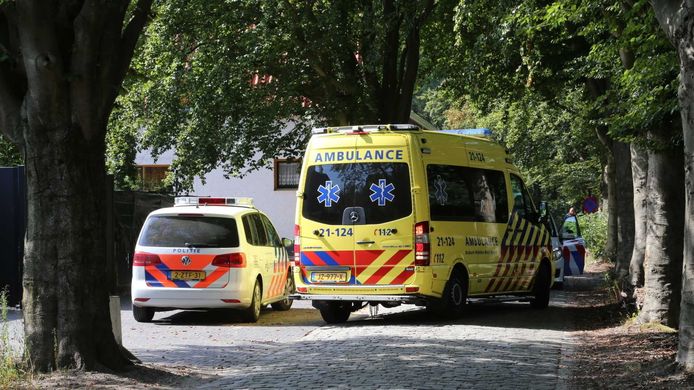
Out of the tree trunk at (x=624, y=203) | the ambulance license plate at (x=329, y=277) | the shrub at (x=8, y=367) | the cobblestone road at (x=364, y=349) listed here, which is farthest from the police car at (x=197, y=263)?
the tree trunk at (x=624, y=203)

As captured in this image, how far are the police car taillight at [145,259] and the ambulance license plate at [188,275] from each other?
31 centimetres

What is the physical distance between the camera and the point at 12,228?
1780 cm

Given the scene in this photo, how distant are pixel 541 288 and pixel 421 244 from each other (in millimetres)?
4254

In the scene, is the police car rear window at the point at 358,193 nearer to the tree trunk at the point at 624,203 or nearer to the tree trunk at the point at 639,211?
the tree trunk at the point at 639,211

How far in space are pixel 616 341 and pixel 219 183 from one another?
98.4ft

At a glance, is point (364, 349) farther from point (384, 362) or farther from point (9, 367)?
point (9, 367)

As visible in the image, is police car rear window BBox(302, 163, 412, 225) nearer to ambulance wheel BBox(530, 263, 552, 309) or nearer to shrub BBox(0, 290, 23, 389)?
ambulance wheel BBox(530, 263, 552, 309)

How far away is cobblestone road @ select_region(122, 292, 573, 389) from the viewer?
9.91 metres

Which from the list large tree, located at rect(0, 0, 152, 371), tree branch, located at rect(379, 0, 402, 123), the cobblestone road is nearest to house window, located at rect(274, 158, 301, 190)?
tree branch, located at rect(379, 0, 402, 123)

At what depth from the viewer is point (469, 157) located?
16438mm

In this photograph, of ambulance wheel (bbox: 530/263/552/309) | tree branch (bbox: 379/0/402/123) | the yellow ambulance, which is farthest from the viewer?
tree branch (bbox: 379/0/402/123)

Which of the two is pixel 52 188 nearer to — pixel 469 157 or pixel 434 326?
pixel 434 326

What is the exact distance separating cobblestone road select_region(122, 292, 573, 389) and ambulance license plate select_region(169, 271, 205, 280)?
2.28ft

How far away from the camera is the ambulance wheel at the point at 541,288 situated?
60.2 feet
